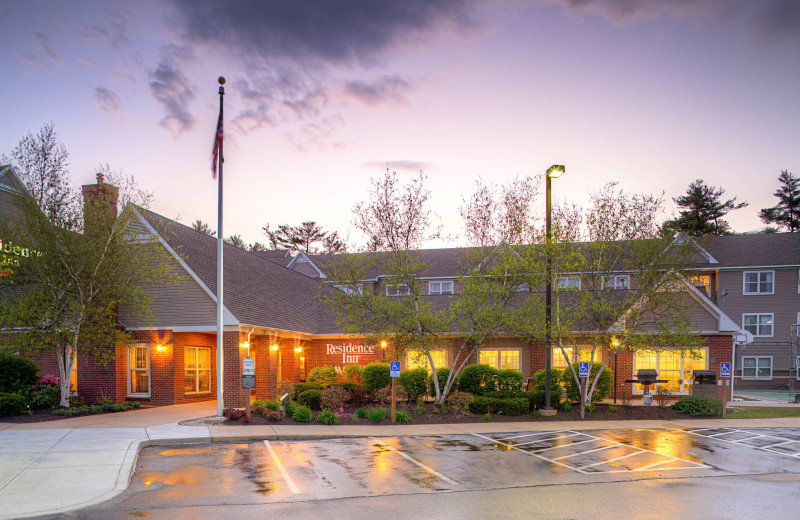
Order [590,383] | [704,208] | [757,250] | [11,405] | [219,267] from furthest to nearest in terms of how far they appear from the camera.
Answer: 1. [704,208]
2. [757,250]
3. [590,383]
4. [11,405]
5. [219,267]

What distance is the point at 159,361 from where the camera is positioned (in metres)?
21.5

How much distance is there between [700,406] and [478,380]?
8.00 meters

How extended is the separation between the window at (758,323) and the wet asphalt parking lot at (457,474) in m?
26.3

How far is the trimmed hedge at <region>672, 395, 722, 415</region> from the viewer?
797 inches

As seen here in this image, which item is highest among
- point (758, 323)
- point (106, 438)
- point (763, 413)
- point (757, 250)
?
point (757, 250)

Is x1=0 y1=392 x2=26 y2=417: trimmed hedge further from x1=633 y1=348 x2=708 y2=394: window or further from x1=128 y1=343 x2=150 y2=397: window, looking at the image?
x1=633 y1=348 x2=708 y2=394: window

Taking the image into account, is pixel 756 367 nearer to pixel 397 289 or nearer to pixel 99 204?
pixel 397 289

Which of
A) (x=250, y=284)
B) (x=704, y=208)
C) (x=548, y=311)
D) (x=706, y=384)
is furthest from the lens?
(x=704, y=208)

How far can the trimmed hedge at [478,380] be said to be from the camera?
70.0ft

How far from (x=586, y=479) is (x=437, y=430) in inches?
256

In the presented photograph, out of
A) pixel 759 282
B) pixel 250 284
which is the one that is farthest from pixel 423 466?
pixel 759 282

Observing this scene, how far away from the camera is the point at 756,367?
125 ft

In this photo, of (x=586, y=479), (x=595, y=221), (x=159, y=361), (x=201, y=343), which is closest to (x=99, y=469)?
(x=586, y=479)

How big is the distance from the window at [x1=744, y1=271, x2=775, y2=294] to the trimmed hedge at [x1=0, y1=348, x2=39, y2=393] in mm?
41720
